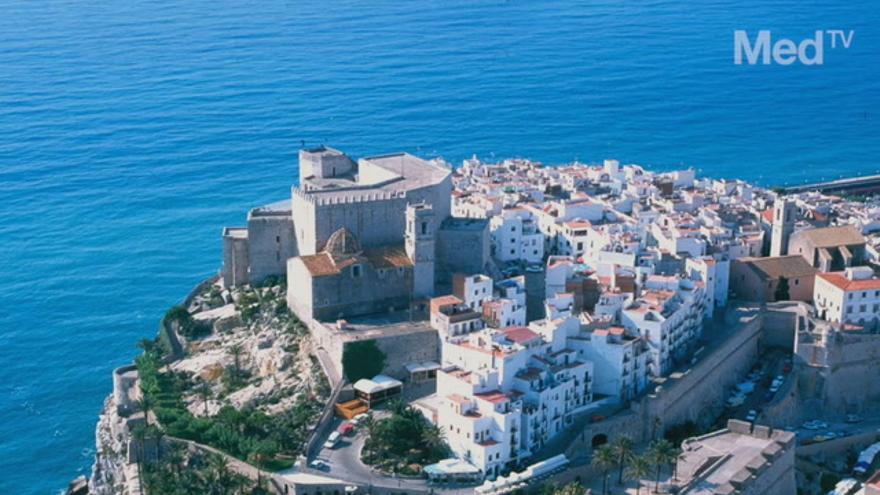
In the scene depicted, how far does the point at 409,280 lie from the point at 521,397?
37.8ft

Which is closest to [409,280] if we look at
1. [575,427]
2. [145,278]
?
[575,427]

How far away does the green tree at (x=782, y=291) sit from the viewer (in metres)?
58.4

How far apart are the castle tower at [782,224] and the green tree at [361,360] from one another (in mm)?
24291

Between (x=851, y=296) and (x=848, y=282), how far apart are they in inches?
41.3

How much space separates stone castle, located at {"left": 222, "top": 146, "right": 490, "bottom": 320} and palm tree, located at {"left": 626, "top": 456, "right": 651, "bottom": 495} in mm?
14837

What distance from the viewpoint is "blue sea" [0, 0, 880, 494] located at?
7288cm

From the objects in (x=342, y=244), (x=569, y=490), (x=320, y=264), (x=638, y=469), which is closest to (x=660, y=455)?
(x=638, y=469)

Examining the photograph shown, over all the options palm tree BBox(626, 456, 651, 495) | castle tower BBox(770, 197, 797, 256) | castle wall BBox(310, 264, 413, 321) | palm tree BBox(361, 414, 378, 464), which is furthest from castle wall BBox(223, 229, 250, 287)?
castle tower BBox(770, 197, 797, 256)

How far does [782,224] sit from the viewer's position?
61.6m

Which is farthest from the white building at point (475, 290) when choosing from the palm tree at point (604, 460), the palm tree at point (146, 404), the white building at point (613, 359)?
the palm tree at point (146, 404)

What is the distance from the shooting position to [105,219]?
3438 inches

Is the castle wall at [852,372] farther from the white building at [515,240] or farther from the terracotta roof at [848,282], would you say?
the white building at [515,240]

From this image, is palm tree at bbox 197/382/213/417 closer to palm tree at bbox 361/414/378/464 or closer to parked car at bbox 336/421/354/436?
parked car at bbox 336/421/354/436

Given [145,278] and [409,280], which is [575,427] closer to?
[409,280]
